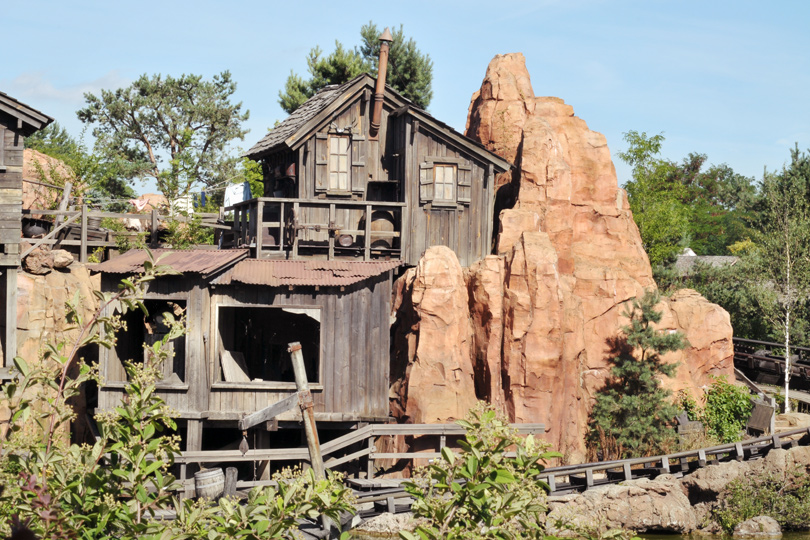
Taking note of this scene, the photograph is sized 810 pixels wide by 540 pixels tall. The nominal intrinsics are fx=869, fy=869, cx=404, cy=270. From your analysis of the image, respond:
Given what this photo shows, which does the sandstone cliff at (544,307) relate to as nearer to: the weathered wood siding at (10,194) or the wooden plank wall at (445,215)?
the wooden plank wall at (445,215)

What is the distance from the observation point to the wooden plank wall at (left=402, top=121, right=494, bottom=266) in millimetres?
23234

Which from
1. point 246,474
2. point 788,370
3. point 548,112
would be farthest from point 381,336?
point 788,370

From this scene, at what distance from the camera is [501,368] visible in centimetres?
2144

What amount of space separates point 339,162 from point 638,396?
992 cm

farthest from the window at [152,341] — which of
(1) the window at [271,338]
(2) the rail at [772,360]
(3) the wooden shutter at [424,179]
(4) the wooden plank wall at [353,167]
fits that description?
(2) the rail at [772,360]

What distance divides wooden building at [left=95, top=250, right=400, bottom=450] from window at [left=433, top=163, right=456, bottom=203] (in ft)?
10.9

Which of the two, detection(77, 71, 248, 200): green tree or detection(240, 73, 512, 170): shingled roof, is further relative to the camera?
detection(77, 71, 248, 200): green tree

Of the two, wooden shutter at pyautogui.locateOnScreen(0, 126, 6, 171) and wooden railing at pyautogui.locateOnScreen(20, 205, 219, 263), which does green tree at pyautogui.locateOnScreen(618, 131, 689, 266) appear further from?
wooden shutter at pyautogui.locateOnScreen(0, 126, 6, 171)

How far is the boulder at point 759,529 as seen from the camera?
18.9m

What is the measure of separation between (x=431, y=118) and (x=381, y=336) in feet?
20.8

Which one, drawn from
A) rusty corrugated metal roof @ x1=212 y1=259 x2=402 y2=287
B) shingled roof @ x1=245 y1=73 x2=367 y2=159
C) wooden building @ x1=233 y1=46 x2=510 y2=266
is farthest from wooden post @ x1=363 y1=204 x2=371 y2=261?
shingled roof @ x1=245 y1=73 x2=367 y2=159

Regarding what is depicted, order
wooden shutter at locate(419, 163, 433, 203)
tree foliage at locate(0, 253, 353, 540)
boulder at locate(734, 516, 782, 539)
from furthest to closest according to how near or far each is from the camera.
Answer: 1. wooden shutter at locate(419, 163, 433, 203)
2. boulder at locate(734, 516, 782, 539)
3. tree foliage at locate(0, 253, 353, 540)

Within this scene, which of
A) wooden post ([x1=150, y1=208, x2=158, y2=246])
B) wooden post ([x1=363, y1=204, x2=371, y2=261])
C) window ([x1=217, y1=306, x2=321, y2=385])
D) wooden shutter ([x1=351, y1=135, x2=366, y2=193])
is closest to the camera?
wooden post ([x1=363, y1=204, x2=371, y2=261])

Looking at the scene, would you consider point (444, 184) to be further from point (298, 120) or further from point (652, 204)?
point (652, 204)
